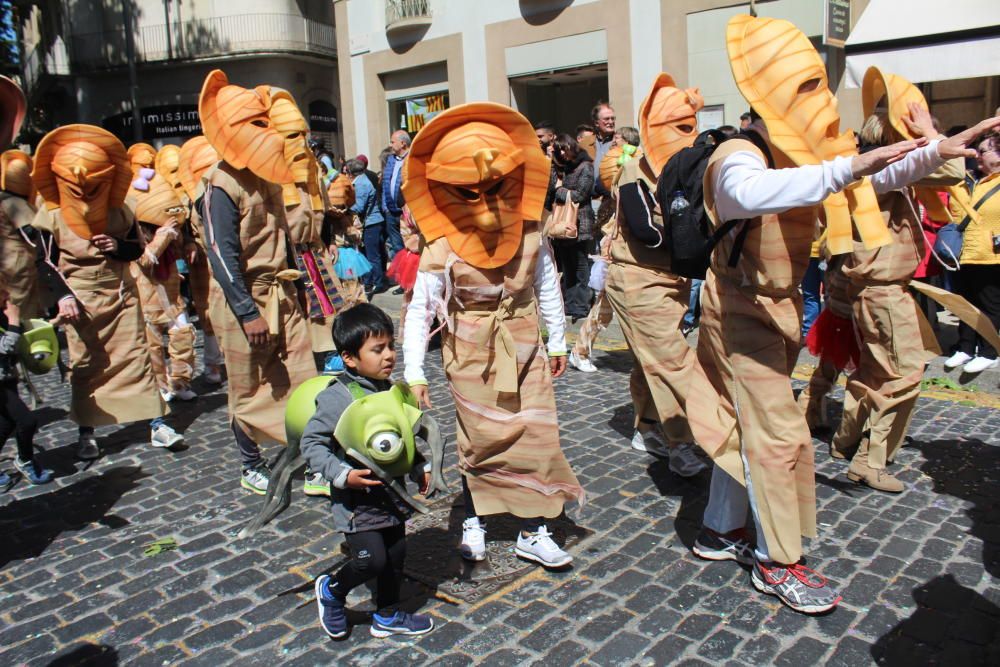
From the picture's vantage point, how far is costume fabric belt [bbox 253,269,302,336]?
16.6 feet

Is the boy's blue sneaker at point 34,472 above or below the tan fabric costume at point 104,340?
below

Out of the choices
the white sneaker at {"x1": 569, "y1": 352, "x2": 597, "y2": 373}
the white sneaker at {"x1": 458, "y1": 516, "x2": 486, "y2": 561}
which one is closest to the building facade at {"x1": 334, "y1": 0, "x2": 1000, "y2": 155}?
the white sneaker at {"x1": 569, "y1": 352, "x2": 597, "y2": 373}

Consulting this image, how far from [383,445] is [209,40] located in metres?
28.1

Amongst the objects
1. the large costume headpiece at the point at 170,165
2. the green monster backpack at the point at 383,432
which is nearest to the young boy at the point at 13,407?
the green monster backpack at the point at 383,432

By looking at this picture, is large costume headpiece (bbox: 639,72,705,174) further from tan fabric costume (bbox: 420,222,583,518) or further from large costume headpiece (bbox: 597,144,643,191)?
tan fabric costume (bbox: 420,222,583,518)

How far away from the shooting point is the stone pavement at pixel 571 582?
11.1ft

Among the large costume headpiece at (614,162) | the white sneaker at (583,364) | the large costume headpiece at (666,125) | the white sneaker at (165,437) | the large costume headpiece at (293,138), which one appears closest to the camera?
the large costume headpiece at (666,125)

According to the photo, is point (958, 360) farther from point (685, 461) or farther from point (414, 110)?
point (414, 110)

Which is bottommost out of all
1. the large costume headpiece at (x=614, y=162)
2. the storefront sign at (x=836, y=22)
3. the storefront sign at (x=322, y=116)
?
the large costume headpiece at (x=614, y=162)

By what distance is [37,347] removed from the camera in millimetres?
4863

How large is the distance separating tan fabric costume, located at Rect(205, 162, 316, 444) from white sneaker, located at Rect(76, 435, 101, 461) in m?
1.47

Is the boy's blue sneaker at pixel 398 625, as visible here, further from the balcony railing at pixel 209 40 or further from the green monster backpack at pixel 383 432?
the balcony railing at pixel 209 40

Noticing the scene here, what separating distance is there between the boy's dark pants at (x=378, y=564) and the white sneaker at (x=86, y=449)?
3318mm

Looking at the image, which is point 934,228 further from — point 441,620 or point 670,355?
point 441,620
